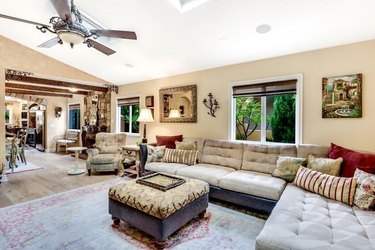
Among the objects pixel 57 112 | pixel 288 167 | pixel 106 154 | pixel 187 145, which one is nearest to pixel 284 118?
pixel 288 167

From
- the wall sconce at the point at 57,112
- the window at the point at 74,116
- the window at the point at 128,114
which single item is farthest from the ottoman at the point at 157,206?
the wall sconce at the point at 57,112

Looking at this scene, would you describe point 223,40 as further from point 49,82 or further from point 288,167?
point 49,82

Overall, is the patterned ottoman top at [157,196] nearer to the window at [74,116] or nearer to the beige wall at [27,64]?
the beige wall at [27,64]

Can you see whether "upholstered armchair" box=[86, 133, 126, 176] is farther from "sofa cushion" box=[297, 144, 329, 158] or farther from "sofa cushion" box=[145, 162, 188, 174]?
"sofa cushion" box=[297, 144, 329, 158]

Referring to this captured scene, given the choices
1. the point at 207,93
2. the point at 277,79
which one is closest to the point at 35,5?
the point at 207,93

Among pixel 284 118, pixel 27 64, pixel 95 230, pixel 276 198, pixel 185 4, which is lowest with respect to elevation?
pixel 95 230

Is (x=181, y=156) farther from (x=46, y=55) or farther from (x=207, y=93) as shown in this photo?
(x=46, y=55)

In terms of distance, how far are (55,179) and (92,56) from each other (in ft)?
9.14

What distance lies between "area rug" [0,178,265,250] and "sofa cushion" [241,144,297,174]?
786 mm

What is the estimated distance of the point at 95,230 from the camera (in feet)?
7.52

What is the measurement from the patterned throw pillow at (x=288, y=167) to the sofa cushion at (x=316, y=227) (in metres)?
0.60

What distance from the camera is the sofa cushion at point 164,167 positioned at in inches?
136

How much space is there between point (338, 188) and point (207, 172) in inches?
64.2

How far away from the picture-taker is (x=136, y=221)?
2.17m
